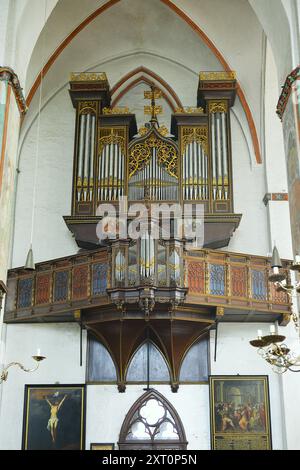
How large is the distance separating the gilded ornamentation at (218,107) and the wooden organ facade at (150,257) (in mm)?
27

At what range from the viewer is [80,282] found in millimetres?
17078

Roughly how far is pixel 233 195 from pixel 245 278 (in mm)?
3147

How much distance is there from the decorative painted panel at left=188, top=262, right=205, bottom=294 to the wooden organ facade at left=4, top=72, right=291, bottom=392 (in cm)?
2

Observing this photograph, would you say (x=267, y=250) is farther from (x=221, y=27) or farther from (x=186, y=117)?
(x=221, y=27)

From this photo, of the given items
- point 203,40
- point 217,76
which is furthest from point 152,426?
point 203,40

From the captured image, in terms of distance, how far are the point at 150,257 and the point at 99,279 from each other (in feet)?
5.03

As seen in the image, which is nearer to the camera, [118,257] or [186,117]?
[118,257]

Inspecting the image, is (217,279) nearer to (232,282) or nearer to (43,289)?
(232,282)

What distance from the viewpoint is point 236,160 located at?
2006 cm

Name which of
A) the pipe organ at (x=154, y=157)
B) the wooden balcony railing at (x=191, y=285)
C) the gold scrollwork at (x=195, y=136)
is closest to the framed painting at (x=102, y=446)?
the wooden balcony railing at (x=191, y=285)

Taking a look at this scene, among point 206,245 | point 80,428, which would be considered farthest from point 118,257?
point 80,428

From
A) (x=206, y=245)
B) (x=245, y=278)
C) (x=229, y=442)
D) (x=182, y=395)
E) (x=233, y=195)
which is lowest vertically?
(x=229, y=442)

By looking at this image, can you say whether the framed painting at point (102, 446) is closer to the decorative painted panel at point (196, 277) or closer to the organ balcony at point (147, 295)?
the organ balcony at point (147, 295)

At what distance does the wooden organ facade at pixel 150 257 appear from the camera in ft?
52.9
